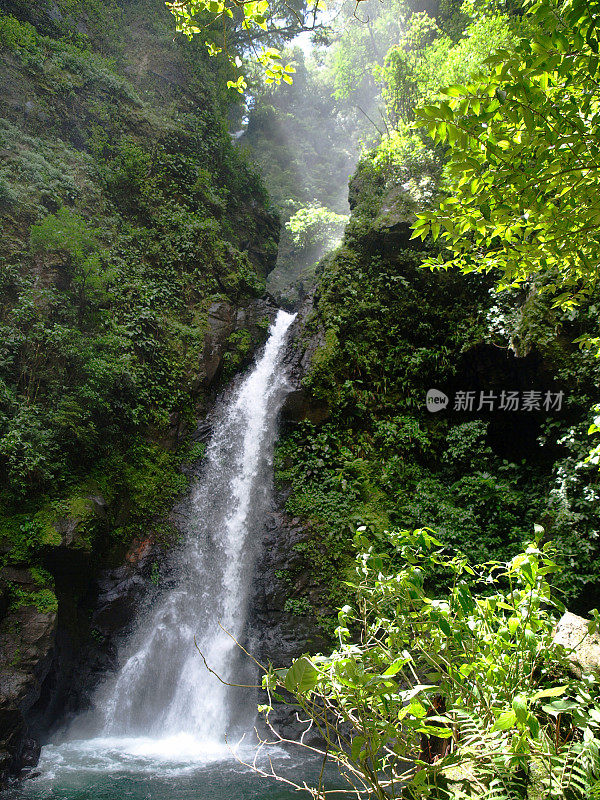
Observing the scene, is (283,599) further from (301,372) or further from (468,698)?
(468,698)

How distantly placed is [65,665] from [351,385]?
655 cm

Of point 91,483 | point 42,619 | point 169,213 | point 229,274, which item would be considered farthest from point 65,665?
point 169,213

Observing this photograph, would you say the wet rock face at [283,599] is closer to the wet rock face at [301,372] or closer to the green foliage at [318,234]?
the wet rock face at [301,372]

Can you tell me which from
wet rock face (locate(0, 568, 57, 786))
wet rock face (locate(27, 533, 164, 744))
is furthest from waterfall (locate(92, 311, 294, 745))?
wet rock face (locate(0, 568, 57, 786))

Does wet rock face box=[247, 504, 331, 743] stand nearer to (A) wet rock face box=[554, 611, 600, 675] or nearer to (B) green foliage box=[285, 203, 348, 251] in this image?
(A) wet rock face box=[554, 611, 600, 675]

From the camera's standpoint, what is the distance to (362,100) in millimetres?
23828

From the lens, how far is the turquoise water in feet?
14.4

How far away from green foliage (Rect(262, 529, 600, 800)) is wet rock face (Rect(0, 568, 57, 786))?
17.5 ft

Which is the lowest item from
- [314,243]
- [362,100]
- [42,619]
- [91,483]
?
[42,619]

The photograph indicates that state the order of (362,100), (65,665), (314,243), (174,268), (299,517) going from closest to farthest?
(65,665) → (299,517) → (174,268) → (314,243) → (362,100)

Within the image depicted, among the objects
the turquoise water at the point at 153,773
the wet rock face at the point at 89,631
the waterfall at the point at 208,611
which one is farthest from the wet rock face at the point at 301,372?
the turquoise water at the point at 153,773

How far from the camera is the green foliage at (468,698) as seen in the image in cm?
102

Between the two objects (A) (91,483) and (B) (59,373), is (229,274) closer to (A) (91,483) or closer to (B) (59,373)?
(B) (59,373)

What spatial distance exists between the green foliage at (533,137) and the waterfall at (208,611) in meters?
6.22
